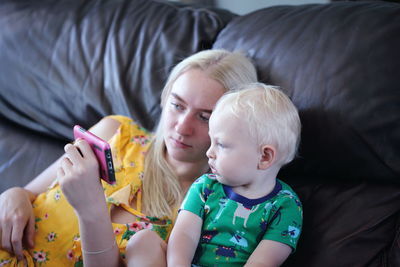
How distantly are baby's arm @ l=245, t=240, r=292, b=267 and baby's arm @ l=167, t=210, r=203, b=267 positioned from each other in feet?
0.43

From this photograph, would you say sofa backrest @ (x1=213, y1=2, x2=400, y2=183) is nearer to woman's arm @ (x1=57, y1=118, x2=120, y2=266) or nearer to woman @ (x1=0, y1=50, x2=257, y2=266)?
woman @ (x1=0, y1=50, x2=257, y2=266)

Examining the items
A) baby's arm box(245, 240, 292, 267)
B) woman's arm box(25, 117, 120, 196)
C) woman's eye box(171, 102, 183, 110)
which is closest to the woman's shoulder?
woman's arm box(25, 117, 120, 196)

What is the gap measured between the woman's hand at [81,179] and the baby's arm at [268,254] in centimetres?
36

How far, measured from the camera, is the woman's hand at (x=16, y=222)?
117 cm

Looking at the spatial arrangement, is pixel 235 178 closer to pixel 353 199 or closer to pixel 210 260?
pixel 210 260

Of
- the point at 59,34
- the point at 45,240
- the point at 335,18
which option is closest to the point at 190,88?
the point at 335,18

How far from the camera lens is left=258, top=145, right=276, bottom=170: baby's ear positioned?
1021mm

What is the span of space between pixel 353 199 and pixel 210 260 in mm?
380

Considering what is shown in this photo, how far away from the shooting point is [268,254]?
3.31 feet

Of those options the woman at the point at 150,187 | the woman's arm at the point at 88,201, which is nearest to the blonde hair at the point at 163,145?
the woman at the point at 150,187

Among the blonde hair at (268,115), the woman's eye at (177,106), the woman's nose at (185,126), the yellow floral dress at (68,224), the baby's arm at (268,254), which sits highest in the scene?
the blonde hair at (268,115)

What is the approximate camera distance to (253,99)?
1041 mm

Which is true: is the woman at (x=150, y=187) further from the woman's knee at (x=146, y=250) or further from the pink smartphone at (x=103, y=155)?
the pink smartphone at (x=103, y=155)

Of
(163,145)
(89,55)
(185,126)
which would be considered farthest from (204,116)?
(89,55)
